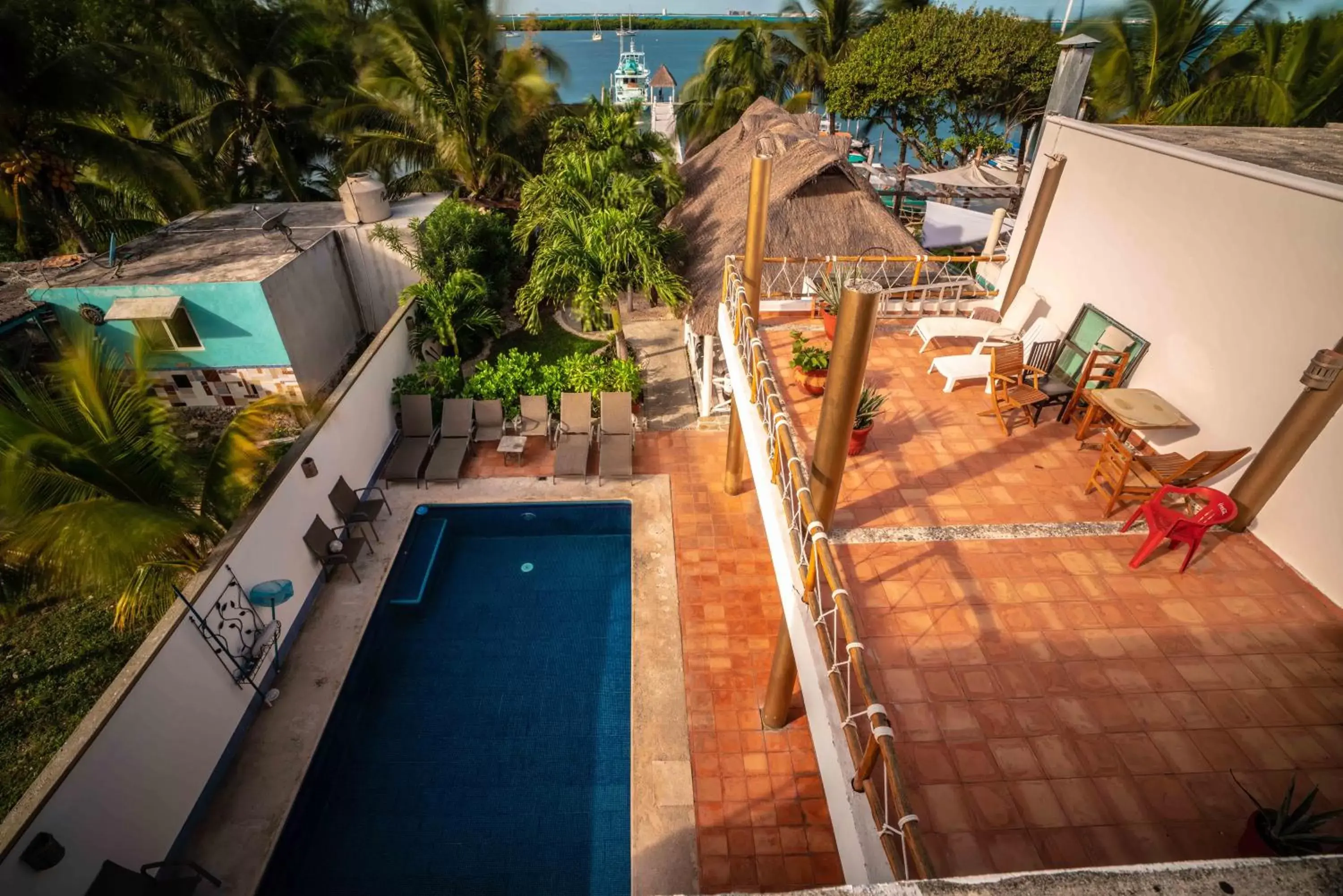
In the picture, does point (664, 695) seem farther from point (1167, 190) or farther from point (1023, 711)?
point (1167, 190)

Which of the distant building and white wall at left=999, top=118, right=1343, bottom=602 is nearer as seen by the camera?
white wall at left=999, top=118, right=1343, bottom=602

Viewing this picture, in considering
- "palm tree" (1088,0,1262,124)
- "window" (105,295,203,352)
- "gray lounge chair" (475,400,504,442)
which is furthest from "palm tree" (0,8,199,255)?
"palm tree" (1088,0,1262,124)

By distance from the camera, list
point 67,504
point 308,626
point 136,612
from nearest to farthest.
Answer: point 67,504 → point 136,612 → point 308,626

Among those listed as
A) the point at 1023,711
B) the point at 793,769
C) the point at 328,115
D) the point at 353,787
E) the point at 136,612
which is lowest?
the point at 353,787

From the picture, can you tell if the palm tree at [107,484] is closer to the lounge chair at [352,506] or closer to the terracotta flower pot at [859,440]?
the lounge chair at [352,506]

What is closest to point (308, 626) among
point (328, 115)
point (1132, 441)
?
point (1132, 441)

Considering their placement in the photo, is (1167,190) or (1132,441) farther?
(1132,441)

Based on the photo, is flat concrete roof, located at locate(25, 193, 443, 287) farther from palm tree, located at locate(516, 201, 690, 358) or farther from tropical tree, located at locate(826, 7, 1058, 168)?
tropical tree, located at locate(826, 7, 1058, 168)
